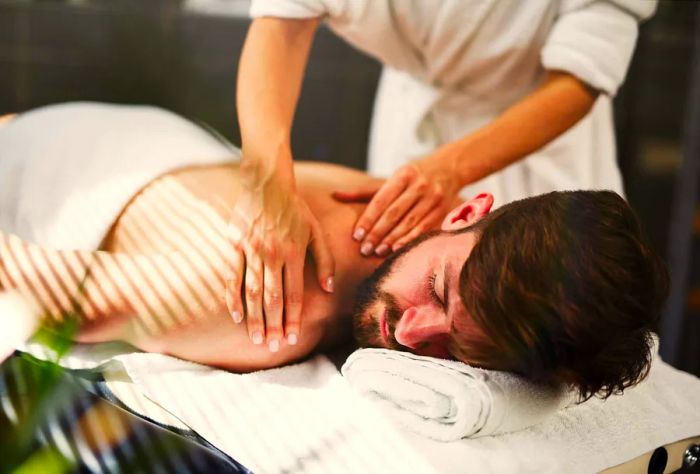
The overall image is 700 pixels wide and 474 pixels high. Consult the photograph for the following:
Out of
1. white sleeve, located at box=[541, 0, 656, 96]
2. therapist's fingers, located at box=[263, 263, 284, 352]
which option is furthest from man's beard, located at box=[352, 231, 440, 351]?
white sleeve, located at box=[541, 0, 656, 96]

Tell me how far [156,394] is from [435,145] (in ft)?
1.54

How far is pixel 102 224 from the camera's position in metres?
0.69

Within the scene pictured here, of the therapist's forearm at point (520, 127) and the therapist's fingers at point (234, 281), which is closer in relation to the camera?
the therapist's fingers at point (234, 281)

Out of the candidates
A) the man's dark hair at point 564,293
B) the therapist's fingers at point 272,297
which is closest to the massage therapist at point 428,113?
the therapist's fingers at point 272,297

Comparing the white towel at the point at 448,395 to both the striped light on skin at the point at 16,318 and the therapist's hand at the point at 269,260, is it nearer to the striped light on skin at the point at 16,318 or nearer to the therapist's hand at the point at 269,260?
the therapist's hand at the point at 269,260

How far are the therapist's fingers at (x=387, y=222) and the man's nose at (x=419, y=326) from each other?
0.09 m

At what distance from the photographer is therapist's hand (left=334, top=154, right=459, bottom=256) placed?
75cm

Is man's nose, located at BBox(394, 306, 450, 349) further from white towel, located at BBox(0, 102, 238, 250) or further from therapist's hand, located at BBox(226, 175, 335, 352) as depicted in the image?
white towel, located at BBox(0, 102, 238, 250)

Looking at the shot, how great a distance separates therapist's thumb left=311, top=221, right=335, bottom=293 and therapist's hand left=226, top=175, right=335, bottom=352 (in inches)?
0.5

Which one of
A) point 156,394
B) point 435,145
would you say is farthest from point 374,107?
point 156,394

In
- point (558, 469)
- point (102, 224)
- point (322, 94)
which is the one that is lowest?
point (558, 469)

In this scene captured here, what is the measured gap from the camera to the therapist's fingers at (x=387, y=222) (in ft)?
2.46

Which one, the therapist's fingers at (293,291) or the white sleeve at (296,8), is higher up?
the white sleeve at (296,8)

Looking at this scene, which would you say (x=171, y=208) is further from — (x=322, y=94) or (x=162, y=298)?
(x=322, y=94)
